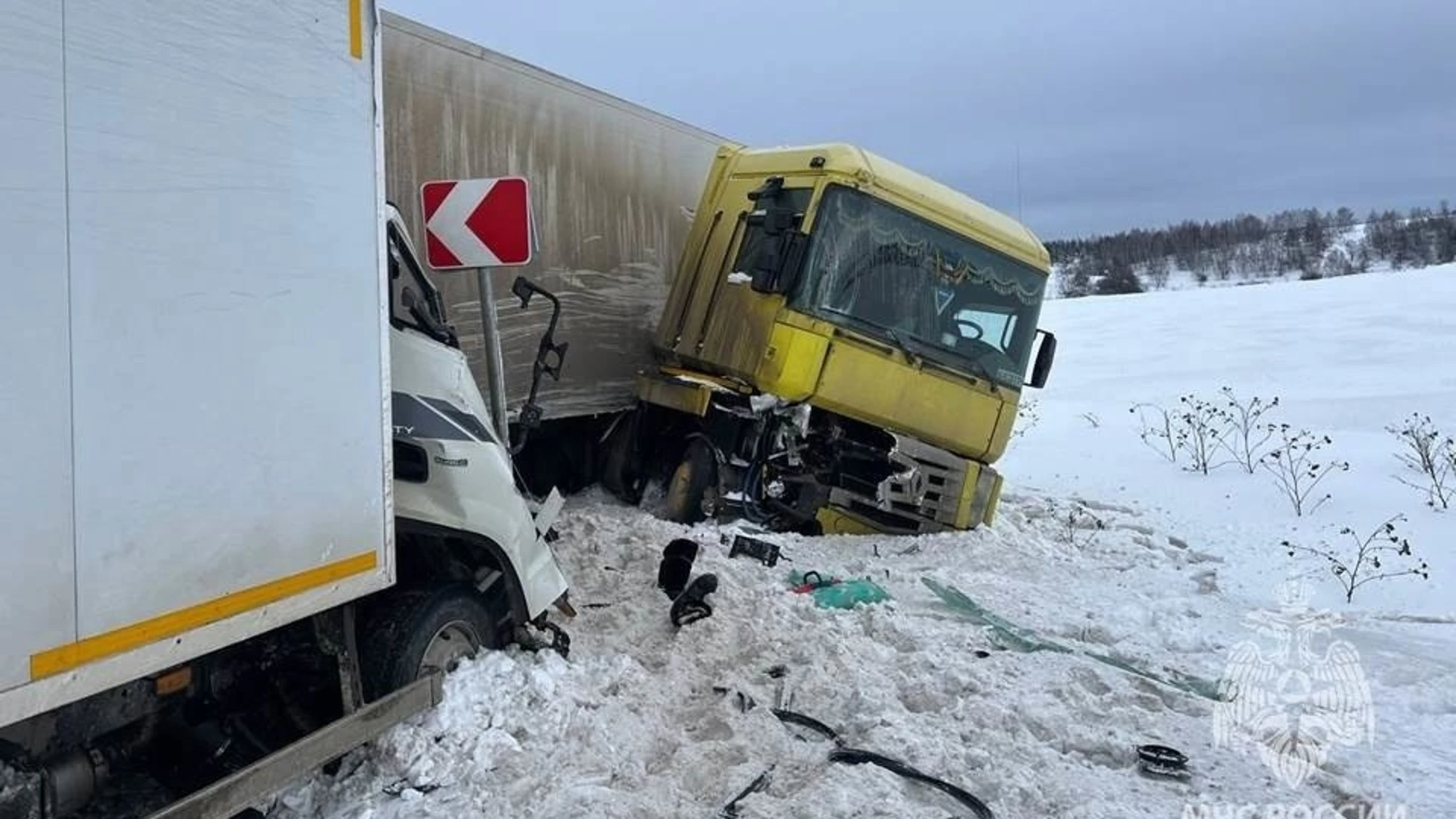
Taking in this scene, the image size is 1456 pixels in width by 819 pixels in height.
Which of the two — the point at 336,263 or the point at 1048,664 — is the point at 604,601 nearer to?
the point at 1048,664

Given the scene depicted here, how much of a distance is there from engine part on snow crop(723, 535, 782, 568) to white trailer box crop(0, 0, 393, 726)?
3.32m

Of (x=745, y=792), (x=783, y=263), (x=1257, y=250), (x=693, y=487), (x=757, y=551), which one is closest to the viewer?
(x=745, y=792)

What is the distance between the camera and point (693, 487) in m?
7.45

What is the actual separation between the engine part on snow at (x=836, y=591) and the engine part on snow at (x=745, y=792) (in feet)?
5.84

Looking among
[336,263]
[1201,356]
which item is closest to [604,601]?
[336,263]

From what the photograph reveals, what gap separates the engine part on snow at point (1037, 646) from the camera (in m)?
4.64

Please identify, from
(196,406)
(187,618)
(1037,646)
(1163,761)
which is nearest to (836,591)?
(1037,646)

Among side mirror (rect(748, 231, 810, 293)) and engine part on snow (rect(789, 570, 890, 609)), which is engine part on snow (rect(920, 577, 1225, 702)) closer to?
engine part on snow (rect(789, 570, 890, 609))

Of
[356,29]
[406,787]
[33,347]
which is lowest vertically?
[406,787]

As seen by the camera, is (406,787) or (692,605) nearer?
(406,787)

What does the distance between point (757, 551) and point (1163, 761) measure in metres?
2.84

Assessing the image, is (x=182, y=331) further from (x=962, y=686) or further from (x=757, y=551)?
(x=757, y=551)

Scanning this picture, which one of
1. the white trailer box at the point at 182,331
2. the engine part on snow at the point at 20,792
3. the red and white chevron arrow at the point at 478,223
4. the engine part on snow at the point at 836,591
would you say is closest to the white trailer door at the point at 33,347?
the white trailer box at the point at 182,331

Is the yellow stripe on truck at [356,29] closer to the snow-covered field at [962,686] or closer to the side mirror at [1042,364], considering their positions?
the snow-covered field at [962,686]
